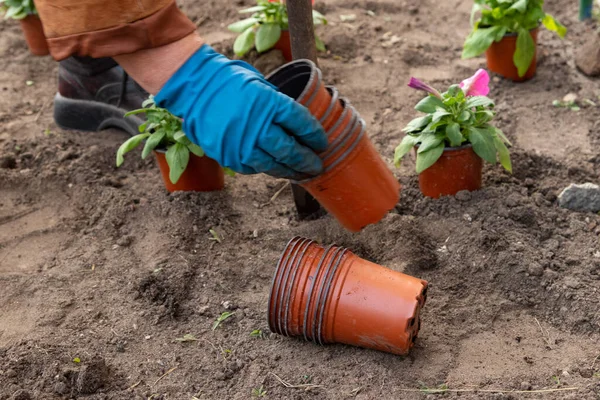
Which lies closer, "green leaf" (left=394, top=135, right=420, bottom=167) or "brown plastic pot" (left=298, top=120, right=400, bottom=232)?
"brown plastic pot" (left=298, top=120, right=400, bottom=232)

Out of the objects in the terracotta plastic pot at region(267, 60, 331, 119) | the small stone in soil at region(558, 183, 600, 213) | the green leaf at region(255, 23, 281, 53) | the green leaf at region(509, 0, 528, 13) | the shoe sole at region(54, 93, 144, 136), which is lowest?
the shoe sole at region(54, 93, 144, 136)

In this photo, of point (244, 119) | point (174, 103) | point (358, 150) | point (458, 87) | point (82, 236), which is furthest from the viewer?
point (82, 236)

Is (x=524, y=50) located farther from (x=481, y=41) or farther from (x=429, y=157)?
(x=429, y=157)

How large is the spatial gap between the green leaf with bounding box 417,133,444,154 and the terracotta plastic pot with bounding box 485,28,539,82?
1.23 m

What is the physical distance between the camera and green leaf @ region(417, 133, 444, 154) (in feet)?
9.21

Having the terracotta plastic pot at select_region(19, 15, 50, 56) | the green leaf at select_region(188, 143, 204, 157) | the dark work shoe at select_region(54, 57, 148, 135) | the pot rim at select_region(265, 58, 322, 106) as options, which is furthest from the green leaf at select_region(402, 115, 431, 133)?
the terracotta plastic pot at select_region(19, 15, 50, 56)

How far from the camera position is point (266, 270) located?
2752mm

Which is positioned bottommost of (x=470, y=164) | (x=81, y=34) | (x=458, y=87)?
(x=470, y=164)

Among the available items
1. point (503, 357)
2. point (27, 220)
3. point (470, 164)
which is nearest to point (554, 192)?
point (470, 164)

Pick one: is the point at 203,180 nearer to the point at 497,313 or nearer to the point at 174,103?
the point at 174,103

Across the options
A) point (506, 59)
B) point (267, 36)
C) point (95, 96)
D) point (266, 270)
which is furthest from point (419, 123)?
point (95, 96)

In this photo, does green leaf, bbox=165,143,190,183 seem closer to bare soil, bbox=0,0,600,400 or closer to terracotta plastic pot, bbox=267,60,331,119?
bare soil, bbox=0,0,600,400

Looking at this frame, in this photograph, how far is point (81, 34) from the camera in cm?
215

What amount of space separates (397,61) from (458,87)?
4.67 feet
